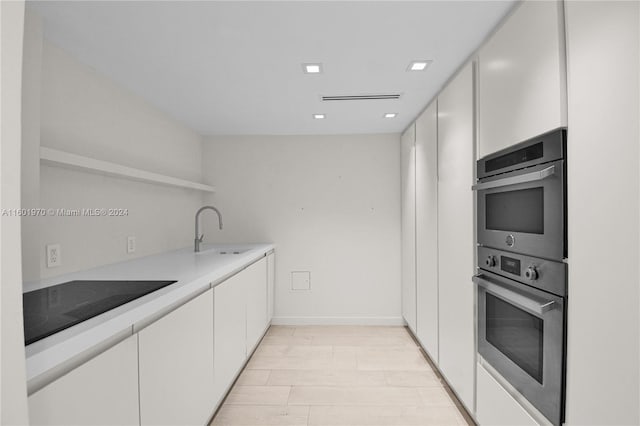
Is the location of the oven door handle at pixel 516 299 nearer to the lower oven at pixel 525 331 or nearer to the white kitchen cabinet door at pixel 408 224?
the lower oven at pixel 525 331

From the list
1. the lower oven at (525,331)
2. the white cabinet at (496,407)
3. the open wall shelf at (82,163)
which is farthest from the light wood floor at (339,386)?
the open wall shelf at (82,163)

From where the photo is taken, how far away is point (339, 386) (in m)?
2.62

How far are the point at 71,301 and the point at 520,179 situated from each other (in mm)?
1828

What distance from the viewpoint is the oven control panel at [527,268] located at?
1263 mm

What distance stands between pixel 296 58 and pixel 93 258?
1771 mm

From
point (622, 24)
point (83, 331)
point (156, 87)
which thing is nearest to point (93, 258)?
point (156, 87)

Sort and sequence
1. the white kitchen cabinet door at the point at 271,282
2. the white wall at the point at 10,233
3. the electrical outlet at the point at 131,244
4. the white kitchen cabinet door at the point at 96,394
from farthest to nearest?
the white kitchen cabinet door at the point at 271,282, the electrical outlet at the point at 131,244, the white kitchen cabinet door at the point at 96,394, the white wall at the point at 10,233

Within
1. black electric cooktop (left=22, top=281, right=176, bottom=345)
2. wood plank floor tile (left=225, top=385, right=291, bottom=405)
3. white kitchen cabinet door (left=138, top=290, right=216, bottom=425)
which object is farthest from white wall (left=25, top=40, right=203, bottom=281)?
wood plank floor tile (left=225, top=385, right=291, bottom=405)

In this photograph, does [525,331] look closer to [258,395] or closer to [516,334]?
[516,334]

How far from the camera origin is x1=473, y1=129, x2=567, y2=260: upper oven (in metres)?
1.25

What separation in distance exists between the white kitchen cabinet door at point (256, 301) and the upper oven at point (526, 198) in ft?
5.95

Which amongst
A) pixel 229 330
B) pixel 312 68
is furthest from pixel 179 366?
pixel 312 68

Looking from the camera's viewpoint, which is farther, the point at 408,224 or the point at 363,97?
the point at 408,224

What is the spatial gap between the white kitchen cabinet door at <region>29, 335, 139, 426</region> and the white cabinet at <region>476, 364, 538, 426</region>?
1515 millimetres
